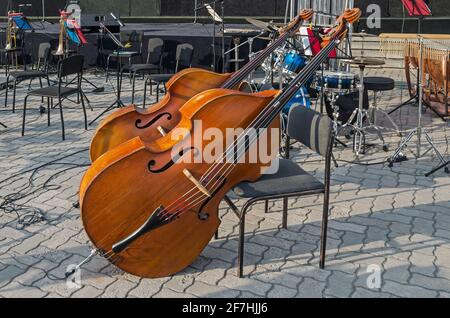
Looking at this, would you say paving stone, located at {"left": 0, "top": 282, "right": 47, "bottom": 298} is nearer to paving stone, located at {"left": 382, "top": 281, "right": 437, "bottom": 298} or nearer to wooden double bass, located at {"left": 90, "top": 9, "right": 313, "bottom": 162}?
wooden double bass, located at {"left": 90, "top": 9, "right": 313, "bottom": 162}

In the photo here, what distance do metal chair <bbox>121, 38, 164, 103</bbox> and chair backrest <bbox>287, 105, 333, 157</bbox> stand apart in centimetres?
432

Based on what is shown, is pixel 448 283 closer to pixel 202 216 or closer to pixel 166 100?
pixel 202 216

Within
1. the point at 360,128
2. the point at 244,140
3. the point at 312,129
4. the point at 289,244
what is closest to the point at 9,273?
the point at 244,140

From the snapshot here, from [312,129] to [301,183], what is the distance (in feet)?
1.11

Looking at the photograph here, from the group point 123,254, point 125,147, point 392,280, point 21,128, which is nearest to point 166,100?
point 125,147

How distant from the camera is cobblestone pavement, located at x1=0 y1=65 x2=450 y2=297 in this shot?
2.88 m

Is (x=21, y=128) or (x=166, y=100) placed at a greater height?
(x=166, y=100)

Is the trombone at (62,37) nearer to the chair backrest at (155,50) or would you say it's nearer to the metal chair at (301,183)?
the chair backrest at (155,50)

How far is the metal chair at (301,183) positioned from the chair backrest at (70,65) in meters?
3.43

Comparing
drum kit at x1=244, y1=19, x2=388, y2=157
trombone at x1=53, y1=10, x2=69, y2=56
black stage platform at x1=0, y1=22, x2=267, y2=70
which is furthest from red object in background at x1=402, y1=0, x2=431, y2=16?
trombone at x1=53, y1=10, x2=69, y2=56

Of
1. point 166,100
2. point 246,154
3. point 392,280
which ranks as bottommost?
point 392,280

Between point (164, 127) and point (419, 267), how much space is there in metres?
1.84

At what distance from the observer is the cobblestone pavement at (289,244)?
2875mm

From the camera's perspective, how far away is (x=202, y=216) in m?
2.85
